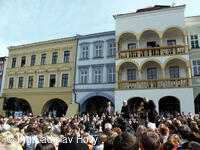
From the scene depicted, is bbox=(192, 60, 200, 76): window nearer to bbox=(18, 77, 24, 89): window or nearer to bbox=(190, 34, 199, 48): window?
bbox=(190, 34, 199, 48): window

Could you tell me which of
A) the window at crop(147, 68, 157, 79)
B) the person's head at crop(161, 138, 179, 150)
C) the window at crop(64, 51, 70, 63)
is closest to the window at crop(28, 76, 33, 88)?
the window at crop(64, 51, 70, 63)

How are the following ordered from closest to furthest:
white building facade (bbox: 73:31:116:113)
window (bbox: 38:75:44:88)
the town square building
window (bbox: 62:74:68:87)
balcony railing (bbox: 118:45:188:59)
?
balcony railing (bbox: 118:45:188:59)
the town square building
white building facade (bbox: 73:31:116:113)
window (bbox: 62:74:68:87)
window (bbox: 38:75:44:88)

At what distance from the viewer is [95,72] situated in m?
21.9

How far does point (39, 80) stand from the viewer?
25.0 m

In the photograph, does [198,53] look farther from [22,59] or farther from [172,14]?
[22,59]

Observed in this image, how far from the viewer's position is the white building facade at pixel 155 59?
16.3m

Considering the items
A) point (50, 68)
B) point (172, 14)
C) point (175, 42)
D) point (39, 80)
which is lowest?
point (39, 80)

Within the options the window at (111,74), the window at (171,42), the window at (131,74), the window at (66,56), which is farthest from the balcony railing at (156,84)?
the window at (66,56)

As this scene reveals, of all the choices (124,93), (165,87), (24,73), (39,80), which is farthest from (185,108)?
(24,73)

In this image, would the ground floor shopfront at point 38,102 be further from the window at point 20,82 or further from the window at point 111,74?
the window at point 111,74

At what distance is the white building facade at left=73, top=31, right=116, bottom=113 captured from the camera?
826 inches

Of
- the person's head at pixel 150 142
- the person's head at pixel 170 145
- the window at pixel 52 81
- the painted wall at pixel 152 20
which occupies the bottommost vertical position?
the person's head at pixel 170 145

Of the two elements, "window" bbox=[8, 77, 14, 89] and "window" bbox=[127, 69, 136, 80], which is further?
"window" bbox=[8, 77, 14, 89]

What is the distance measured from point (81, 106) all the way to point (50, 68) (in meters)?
7.20
